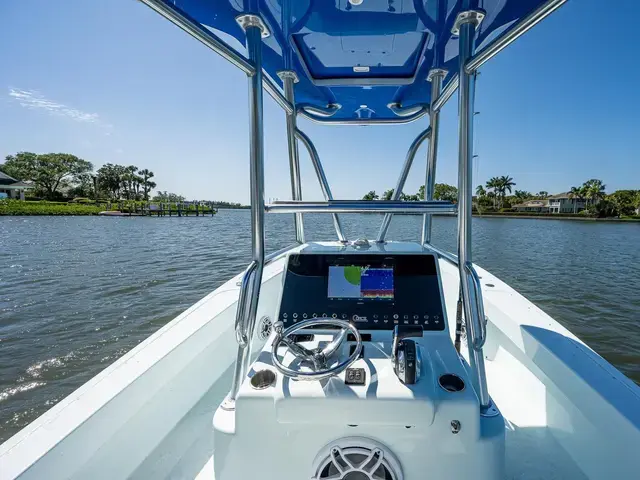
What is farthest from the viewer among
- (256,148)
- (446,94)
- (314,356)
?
(446,94)

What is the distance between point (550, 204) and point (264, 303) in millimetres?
59944

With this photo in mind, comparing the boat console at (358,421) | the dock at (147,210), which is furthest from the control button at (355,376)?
the dock at (147,210)

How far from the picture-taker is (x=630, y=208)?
39.5 meters

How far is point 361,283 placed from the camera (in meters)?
1.29

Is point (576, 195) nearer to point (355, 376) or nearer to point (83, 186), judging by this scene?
point (355, 376)

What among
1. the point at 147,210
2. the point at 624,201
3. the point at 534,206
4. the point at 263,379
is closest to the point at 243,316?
the point at 263,379

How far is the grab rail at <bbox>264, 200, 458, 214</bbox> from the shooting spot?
1.17m

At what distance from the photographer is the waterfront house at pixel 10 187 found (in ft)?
144

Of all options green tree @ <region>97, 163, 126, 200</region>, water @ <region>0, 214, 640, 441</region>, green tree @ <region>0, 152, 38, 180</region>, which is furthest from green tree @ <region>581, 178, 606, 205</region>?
green tree @ <region>0, 152, 38, 180</region>

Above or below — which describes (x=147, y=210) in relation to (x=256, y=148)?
above

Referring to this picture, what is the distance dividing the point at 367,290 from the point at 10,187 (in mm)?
60975

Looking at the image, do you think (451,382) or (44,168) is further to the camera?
(44,168)

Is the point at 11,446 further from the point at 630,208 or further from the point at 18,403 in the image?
the point at 630,208

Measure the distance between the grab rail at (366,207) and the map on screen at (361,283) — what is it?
251mm
